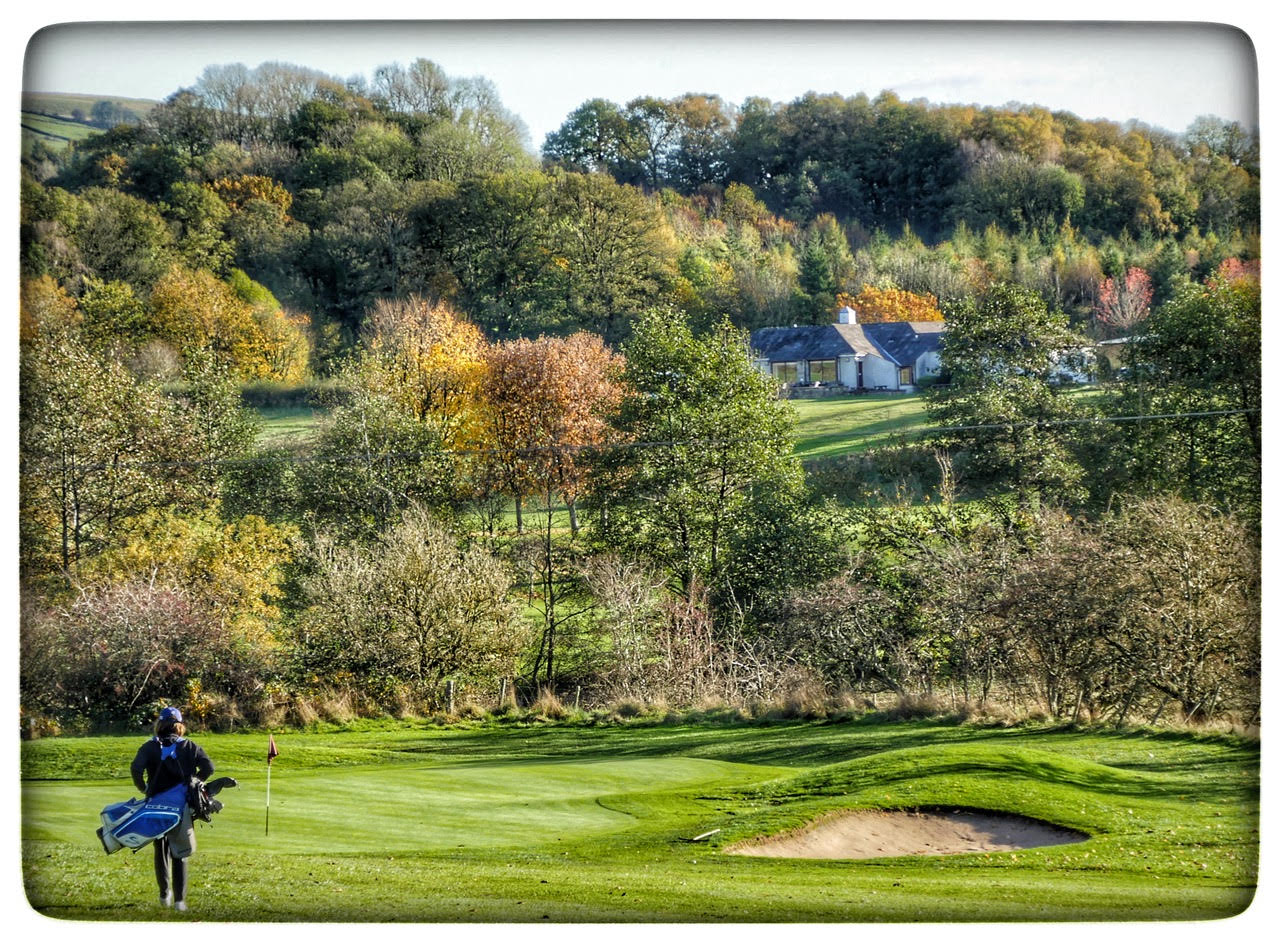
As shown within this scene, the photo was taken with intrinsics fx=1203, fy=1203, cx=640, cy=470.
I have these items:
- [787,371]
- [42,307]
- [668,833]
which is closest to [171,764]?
[668,833]

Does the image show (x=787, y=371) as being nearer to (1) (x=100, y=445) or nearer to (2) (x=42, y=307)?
(2) (x=42, y=307)

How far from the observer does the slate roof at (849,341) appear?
13445 mm

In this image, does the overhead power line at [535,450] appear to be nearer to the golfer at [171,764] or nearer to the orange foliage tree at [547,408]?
the orange foliage tree at [547,408]

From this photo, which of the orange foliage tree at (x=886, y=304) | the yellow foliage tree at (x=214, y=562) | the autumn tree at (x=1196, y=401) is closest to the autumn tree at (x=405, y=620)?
the yellow foliage tree at (x=214, y=562)

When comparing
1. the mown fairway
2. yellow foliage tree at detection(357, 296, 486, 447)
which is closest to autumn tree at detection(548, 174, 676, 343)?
yellow foliage tree at detection(357, 296, 486, 447)

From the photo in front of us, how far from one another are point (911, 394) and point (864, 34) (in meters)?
6.41

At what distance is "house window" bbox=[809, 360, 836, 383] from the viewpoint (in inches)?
568

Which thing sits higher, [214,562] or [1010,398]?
[1010,398]

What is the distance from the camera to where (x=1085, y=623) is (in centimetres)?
1277

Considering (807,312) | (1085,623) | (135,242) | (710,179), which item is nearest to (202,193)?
(135,242)

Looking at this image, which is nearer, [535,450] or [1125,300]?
[1125,300]

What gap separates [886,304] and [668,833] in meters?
6.38

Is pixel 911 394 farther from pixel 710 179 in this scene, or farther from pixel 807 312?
pixel 710 179

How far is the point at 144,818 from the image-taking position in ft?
25.5
